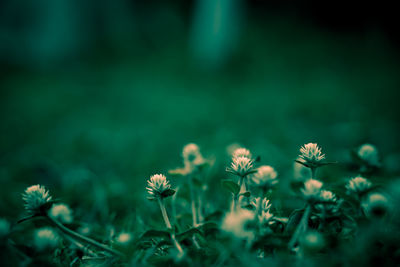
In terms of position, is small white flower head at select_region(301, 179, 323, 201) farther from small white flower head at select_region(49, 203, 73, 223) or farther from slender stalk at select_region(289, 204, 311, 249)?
small white flower head at select_region(49, 203, 73, 223)

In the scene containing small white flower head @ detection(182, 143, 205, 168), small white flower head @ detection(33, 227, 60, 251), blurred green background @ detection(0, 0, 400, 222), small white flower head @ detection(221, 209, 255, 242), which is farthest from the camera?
blurred green background @ detection(0, 0, 400, 222)

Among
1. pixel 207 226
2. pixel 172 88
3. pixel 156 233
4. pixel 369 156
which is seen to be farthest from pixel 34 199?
pixel 172 88

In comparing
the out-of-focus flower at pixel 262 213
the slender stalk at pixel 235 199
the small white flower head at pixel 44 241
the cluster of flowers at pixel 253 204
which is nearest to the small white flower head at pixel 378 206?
the cluster of flowers at pixel 253 204

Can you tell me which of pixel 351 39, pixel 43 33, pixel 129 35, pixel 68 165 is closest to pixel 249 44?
pixel 351 39

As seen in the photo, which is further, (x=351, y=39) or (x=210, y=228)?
(x=351, y=39)

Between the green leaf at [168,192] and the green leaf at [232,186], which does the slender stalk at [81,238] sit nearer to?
the green leaf at [168,192]

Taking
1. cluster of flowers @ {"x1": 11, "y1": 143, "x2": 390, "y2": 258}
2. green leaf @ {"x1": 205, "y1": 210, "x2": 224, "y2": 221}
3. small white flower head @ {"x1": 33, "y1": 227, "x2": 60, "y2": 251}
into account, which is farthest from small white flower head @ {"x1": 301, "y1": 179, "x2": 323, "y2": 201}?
small white flower head @ {"x1": 33, "y1": 227, "x2": 60, "y2": 251}

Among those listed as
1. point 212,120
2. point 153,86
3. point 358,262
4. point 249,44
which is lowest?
point 358,262

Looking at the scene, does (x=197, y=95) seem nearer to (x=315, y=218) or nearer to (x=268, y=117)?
(x=268, y=117)
